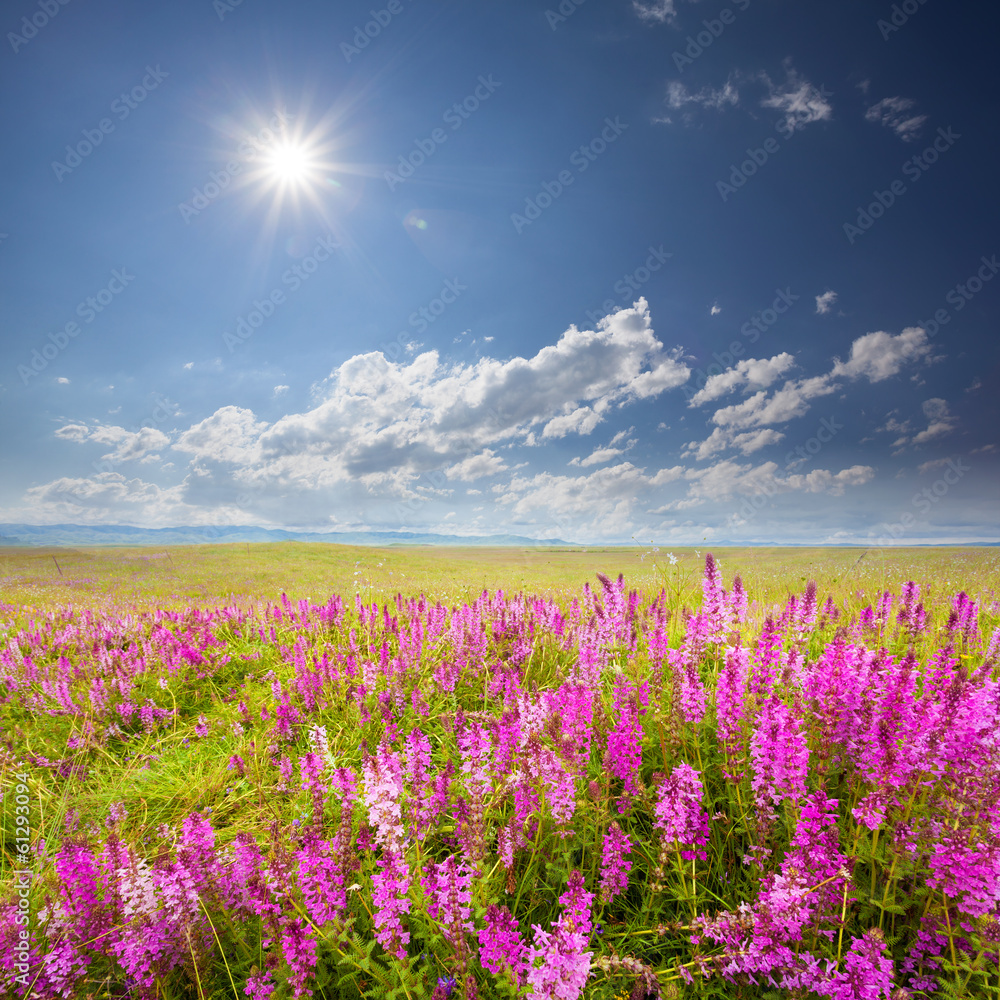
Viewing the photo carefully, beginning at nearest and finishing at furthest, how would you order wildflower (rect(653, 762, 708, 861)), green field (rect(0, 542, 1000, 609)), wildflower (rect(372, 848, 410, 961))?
wildflower (rect(372, 848, 410, 961)) → wildflower (rect(653, 762, 708, 861)) → green field (rect(0, 542, 1000, 609))

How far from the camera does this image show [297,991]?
2.20m

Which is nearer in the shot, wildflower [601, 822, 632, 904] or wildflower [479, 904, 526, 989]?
wildflower [479, 904, 526, 989]

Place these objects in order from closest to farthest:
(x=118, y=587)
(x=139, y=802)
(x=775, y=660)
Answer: (x=775, y=660)
(x=139, y=802)
(x=118, y=587)

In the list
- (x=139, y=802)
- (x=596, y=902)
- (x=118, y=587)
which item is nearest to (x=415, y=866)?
(x=596, y=902)

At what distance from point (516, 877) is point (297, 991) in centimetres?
146

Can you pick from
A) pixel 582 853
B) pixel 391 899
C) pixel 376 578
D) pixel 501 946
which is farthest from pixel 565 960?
pixel 376 578

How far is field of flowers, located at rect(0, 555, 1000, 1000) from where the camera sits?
227 cm

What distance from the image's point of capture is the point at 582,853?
3.41 m

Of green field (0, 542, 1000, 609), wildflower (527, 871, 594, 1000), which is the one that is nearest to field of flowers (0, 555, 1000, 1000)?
wildflower (527, 871, 594, 1000)

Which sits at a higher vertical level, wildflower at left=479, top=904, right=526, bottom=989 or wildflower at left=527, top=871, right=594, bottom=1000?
wildflower at left=527, top=871, right=594, bottom=1000

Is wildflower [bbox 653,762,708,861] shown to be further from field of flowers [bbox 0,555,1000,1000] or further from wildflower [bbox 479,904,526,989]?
wildflower [bbox 479,904,526,989]

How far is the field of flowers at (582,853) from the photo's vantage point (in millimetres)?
2268

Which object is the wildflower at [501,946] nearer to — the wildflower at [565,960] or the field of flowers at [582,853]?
the field of flowers at [582,853]

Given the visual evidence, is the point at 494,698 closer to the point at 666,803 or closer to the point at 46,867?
the point at 666,803
